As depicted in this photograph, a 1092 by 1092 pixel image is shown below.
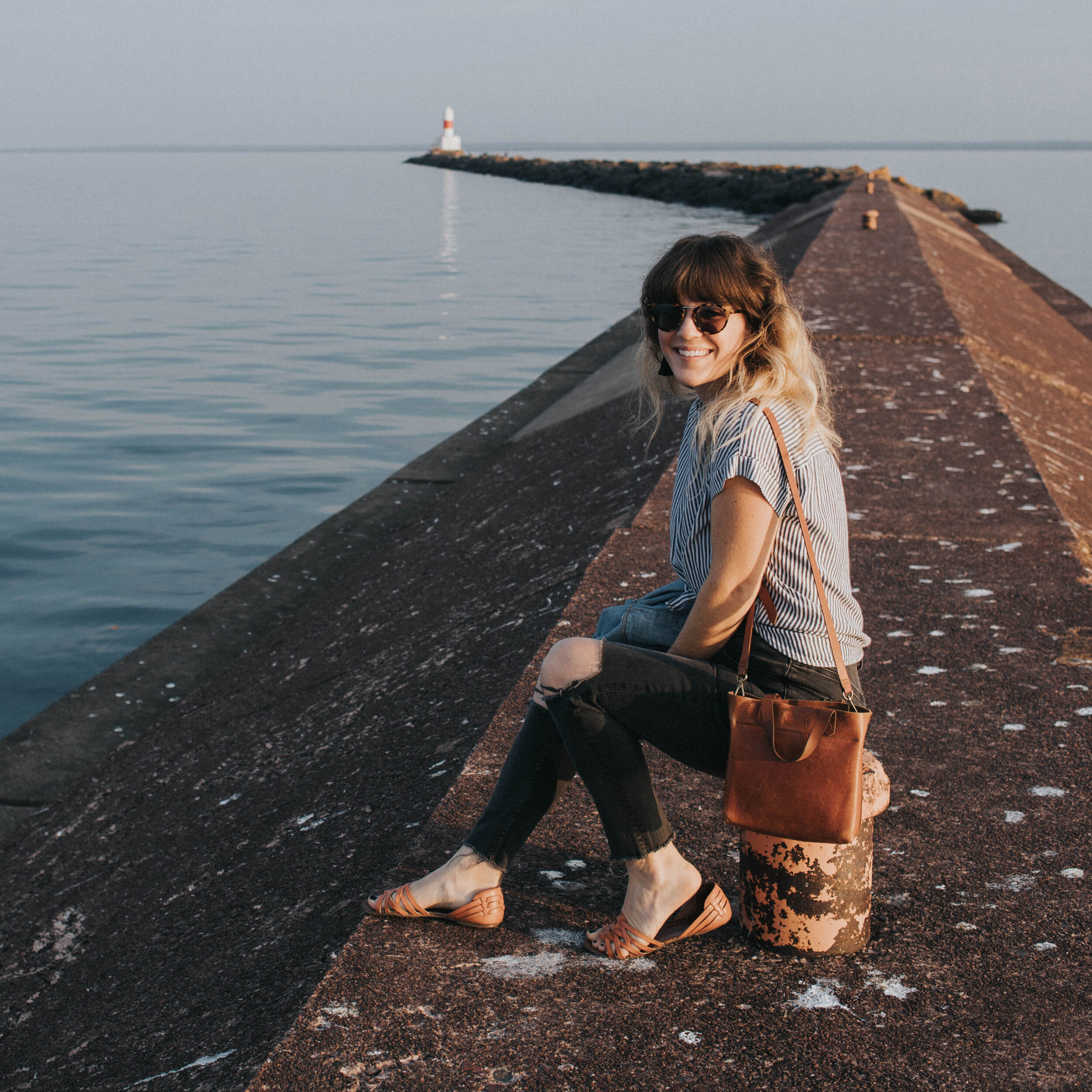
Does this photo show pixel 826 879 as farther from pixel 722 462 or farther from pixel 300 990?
pixel 300 990

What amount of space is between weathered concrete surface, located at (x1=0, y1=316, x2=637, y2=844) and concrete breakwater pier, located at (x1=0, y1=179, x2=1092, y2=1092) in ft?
0.46

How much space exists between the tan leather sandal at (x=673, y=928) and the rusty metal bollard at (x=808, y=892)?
0.06 m

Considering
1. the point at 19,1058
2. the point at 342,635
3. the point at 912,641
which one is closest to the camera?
the point at 19,1058

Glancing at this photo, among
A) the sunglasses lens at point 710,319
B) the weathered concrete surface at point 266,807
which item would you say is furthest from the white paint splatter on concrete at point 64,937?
the sunglasses lens at point 710,319

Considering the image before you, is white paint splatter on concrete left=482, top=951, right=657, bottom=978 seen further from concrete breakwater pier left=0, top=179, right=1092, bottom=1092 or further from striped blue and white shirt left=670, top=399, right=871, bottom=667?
striped blue and white shirt left=670, top=399, right=871, bottom=667

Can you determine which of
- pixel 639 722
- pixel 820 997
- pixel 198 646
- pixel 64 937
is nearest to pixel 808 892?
pixel 820 997

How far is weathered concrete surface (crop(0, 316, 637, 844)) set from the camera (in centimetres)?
502

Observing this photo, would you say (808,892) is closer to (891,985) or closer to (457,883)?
(891,985)

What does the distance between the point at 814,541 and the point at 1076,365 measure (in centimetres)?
904

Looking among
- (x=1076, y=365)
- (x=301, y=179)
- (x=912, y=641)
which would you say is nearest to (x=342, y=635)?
(x=912, y=641)

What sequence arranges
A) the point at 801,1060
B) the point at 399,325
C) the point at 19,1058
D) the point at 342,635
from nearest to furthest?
the point at 801,1060
the point at 19,1058
the point at 342,635
the point at 399,325

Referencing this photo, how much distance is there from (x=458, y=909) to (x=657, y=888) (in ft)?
1.32

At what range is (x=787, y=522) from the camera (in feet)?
7.18

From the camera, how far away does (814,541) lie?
2.20 m
